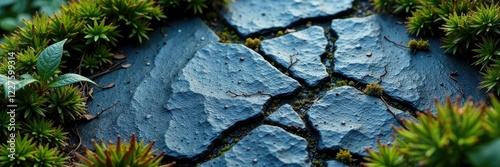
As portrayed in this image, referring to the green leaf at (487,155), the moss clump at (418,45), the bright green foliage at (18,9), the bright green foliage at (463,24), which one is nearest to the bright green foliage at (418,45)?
the moss clump at (418,45)

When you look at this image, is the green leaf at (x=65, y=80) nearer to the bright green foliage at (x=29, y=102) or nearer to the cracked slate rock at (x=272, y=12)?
the bright green foliage at (x=29, y=102)

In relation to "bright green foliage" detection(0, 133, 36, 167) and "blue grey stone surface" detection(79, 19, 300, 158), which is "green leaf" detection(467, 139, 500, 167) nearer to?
"blue grey stone surface" detection(79, 19, 300, 158)

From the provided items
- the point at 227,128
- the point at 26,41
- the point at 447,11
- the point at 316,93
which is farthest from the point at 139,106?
the point at 447,11

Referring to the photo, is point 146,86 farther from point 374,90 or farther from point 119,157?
point 374,90

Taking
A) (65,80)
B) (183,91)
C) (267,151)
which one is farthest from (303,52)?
(65,80)

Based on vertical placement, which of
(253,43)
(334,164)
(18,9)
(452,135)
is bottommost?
(18,9)

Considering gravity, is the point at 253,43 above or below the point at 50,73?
below
